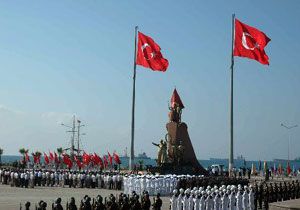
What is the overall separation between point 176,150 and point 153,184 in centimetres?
1301

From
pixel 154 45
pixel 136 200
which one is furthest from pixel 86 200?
pixel 154 45

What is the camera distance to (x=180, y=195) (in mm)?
23750

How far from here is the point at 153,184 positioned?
111 feet

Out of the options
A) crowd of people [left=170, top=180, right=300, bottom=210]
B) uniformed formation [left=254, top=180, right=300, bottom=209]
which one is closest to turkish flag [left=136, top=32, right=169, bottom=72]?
uniformed formation [left=254, top=180, right=300, bottom=209]

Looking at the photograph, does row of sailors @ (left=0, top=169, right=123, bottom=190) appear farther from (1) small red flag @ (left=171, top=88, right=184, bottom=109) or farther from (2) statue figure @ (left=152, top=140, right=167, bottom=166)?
(1) small red flag @ (left=171, top=88, right=184, bottom=109)

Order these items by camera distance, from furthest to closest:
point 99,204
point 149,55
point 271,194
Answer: point 149,55 → point 271,194 → point 99,204

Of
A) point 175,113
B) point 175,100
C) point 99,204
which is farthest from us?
point 175,100

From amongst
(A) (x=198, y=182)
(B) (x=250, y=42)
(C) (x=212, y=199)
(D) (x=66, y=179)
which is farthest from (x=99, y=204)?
(D) (x=66, y=179)

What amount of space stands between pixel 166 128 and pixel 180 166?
170 inches

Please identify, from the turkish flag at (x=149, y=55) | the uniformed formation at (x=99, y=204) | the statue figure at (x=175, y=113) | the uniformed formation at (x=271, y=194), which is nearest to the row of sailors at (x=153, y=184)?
the uniformed formation at (x=271, y=194)

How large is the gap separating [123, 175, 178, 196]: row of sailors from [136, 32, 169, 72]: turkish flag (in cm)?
1043

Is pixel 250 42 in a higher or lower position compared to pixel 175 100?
higher

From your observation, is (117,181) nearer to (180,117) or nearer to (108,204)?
(180,117)

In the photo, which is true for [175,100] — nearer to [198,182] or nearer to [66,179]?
[66,179]
